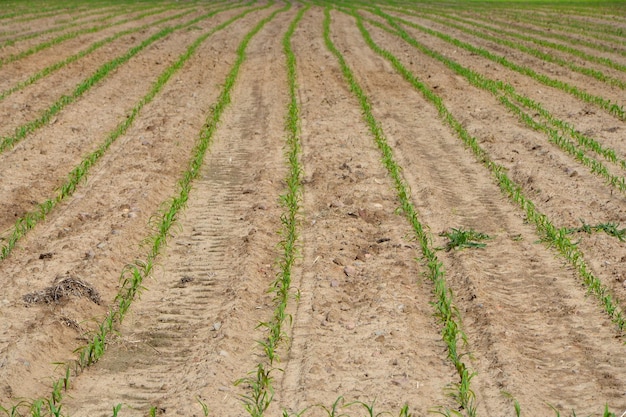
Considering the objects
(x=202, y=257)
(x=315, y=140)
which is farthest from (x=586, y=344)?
(x=315, y=140)

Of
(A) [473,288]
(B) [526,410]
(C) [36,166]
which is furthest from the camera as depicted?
(C) [36,166]

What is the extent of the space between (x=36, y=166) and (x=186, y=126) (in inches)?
124

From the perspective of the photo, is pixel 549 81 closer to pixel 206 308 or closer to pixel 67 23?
pixel 206 308

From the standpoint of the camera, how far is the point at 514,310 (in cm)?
736

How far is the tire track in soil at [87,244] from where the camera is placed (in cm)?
651

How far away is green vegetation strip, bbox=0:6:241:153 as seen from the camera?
13.2 meters

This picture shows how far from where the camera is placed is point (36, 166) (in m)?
11.6

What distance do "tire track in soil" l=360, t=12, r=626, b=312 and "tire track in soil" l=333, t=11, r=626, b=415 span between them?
0.42 meters

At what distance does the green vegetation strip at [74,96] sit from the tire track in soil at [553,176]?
7.25 metres

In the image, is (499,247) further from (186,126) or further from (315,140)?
(186,126)

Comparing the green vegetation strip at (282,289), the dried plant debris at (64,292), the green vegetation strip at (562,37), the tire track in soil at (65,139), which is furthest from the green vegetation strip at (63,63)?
the green vegetation strip at (562,37)

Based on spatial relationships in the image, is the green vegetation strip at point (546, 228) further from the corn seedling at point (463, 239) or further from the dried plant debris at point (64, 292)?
the dried plant debris at point (64, 292)

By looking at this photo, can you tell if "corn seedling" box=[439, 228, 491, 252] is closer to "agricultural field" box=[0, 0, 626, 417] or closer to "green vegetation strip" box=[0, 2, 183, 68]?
"agricultural field" box=[0, 0, 626, 417]

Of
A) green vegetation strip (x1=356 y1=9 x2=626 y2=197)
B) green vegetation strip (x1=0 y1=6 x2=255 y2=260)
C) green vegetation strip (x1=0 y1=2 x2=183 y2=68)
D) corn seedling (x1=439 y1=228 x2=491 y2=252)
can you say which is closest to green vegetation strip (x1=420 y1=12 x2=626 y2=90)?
green vegetation strip (x1=356 y1=9 x2=626 y2=197)
